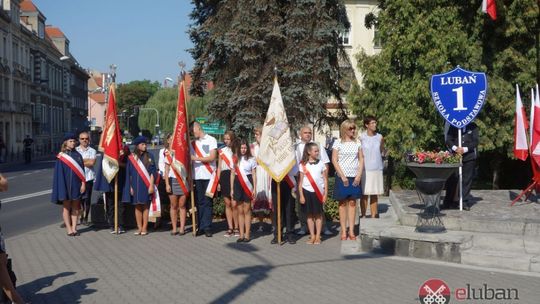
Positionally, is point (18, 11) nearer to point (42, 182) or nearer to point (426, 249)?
point (42, 182)

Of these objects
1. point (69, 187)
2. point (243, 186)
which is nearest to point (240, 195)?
point (243, 186)

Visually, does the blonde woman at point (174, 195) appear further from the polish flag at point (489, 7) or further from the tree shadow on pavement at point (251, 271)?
the polish flag at point (489, 7)

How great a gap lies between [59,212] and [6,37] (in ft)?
156

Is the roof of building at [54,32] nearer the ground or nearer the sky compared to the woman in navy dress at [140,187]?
nearer the sky

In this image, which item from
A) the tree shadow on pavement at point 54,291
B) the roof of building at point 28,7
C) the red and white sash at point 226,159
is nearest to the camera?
the tree shadow on pavement at point 54,291

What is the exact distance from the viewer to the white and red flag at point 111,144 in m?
11.4

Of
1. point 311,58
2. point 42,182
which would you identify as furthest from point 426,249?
point 42,182

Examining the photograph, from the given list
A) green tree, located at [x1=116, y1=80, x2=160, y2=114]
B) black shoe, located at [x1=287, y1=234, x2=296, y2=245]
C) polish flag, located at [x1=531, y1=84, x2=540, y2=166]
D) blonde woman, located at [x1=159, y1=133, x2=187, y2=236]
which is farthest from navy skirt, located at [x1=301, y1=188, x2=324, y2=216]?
green tree, located at [x1=116, y1=80, x2=160, y2=114]

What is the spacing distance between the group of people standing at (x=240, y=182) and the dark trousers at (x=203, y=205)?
0.02 metres

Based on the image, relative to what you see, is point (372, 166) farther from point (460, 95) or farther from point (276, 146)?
point (460, 95)

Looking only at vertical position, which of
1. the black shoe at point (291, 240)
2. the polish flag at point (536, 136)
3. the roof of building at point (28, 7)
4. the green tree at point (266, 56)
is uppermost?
the roof of building at point (28, 7)

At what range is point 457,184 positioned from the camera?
10609 millimetres

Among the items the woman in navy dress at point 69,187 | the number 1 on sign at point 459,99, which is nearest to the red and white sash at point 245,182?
the woman in navy dress at point 69,187

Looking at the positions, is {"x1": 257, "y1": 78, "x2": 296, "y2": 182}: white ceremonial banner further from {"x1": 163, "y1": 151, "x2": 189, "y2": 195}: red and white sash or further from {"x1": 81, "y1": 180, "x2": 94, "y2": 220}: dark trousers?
{"x1": 81, "y1": 180, "x2": 94, "y2": 220}: dark trousers
